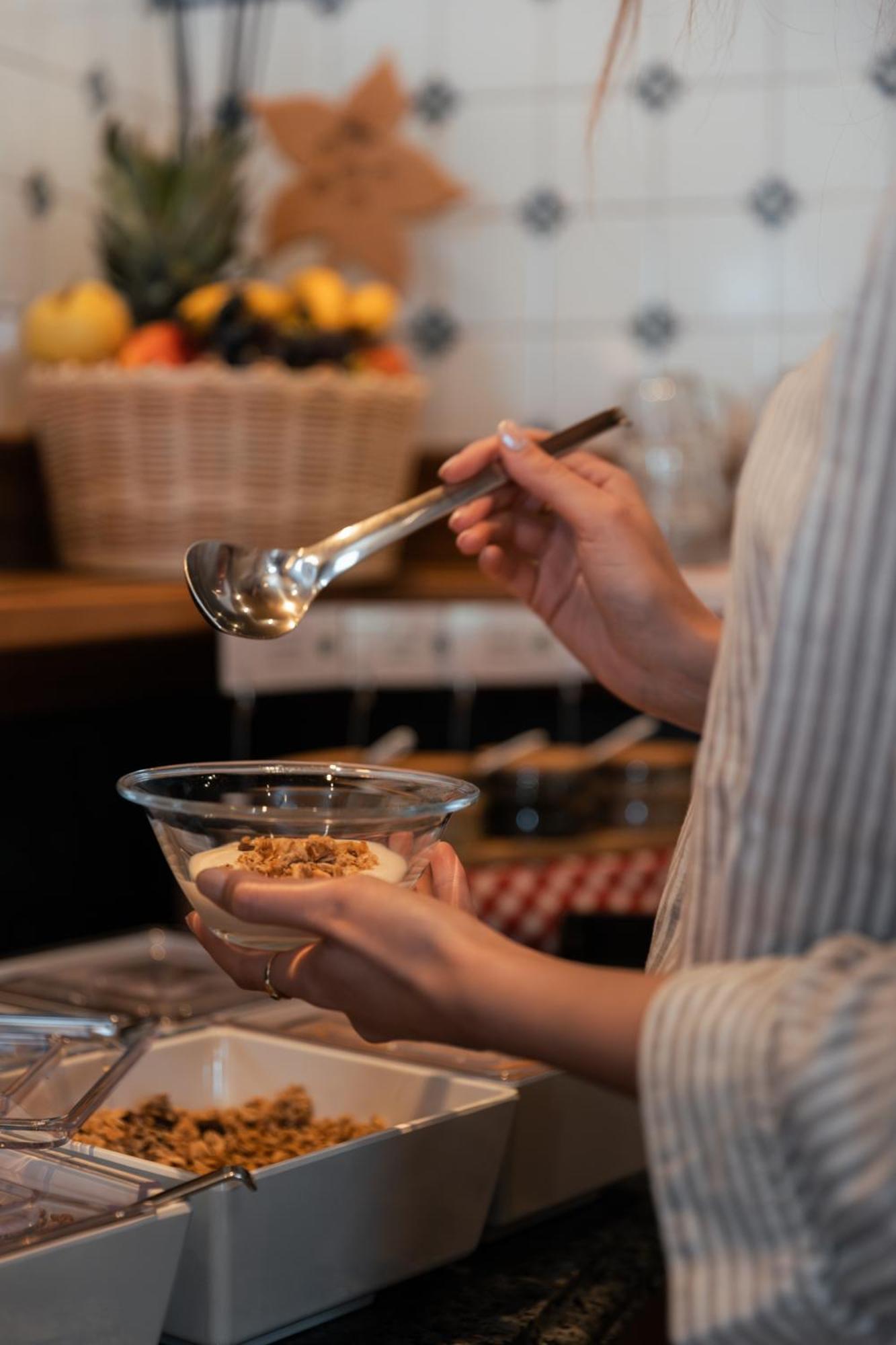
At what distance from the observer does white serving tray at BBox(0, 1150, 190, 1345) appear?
0.65 m

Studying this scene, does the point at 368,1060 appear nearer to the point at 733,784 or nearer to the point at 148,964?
→ the point at 148,964

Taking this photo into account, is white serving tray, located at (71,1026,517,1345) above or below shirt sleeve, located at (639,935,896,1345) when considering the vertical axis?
A: below

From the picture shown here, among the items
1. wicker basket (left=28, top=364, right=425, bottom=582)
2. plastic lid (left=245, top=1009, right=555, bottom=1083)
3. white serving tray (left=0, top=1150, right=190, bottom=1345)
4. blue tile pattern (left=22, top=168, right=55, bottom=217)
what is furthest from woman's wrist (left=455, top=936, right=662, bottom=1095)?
blue tile pattern (left=22, top=168, right=55, bottom=217)

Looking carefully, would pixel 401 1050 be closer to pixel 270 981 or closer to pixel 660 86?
pixel 270 981

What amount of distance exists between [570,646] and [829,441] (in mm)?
543

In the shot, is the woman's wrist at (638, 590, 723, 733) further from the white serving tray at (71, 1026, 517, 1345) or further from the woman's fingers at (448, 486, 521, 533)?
the white serving tray at (71, 1026, 517, 1345)

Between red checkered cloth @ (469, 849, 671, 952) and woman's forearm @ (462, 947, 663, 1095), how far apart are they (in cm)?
89

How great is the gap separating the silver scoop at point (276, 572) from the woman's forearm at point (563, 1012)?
385 millimetres

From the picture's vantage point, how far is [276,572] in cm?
94

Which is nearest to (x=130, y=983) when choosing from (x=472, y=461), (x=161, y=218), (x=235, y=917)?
(x=472, y=461)

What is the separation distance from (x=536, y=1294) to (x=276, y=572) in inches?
16.4

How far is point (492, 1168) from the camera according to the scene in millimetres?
891

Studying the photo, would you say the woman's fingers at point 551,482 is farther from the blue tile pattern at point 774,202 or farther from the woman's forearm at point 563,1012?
the blue tile pattern at point 774,202

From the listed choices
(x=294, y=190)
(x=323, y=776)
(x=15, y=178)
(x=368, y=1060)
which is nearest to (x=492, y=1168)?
(x=368, y=1060)
